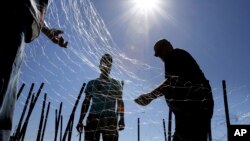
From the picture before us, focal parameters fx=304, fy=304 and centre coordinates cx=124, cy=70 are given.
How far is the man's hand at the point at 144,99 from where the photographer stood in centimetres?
379

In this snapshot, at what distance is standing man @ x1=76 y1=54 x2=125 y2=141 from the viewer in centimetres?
450

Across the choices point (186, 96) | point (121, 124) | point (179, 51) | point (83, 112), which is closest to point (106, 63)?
point (83, 112)

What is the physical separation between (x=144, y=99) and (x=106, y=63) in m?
1.26

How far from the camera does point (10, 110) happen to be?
4.14ft

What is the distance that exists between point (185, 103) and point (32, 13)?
2209mm

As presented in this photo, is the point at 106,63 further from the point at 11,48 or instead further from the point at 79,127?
the point at 11,48

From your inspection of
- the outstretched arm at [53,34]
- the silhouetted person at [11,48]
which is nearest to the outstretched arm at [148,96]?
the outstretched arm at [53,34]

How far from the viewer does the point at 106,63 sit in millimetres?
4848

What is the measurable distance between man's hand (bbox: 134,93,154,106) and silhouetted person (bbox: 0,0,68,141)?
8.15 feet

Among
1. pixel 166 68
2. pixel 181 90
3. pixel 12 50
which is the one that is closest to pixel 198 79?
pixel 181 90

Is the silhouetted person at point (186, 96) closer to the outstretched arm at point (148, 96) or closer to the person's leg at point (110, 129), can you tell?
the outstretched arm at point (148, 96)

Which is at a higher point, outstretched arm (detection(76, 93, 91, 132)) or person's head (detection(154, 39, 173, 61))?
person's head (detection(154, 39, 173, 61))

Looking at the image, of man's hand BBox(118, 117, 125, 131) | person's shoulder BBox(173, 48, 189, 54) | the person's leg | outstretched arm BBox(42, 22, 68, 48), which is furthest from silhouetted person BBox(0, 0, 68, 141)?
man's hand BBox(118, 117, 125, 131)

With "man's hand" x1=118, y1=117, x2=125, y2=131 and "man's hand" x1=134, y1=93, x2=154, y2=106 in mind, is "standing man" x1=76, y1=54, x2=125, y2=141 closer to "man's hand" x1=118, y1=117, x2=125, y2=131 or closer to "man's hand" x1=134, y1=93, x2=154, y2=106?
"man's hand" x1=118, y1=117, x2=125, y2=131
